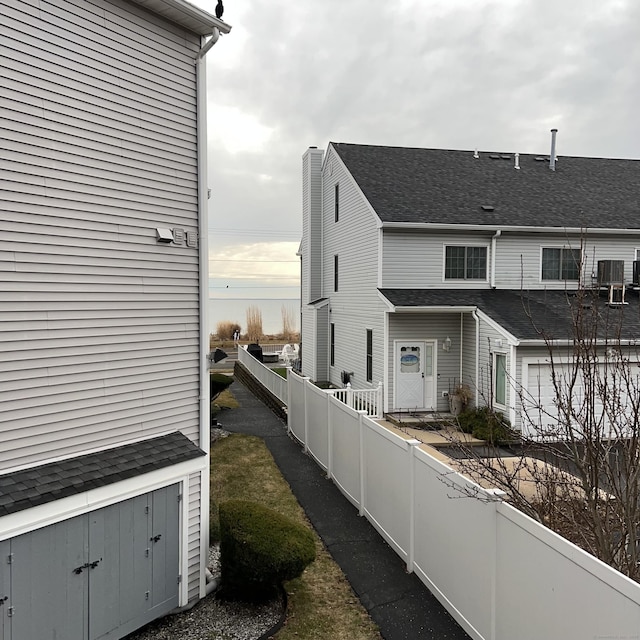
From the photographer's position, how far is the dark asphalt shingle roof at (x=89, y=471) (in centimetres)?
428

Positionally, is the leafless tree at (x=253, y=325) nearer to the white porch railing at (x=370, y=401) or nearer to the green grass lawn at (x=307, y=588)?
the white porch railing at (x=370, y=401)

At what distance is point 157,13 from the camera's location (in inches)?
227

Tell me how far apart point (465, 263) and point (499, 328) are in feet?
10.9

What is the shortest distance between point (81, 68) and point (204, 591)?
19.2 feet

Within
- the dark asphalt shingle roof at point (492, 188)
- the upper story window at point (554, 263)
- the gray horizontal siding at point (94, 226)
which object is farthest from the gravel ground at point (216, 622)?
the upper story window at point (554, 263)

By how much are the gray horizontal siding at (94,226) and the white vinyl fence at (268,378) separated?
26.8 ft

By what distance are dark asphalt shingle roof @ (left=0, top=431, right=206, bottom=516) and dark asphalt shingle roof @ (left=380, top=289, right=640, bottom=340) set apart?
9546 mm

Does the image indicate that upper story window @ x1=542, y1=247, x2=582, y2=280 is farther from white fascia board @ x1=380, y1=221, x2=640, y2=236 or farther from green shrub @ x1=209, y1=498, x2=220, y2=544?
green shrub @ x1=209, y1=498, x2=220, y2=544

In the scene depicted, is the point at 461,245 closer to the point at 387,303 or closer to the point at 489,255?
the point at 489,255

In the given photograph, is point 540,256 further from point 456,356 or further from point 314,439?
point 314,439

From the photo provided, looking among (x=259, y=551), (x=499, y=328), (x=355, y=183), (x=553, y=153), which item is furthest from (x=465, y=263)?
(x=259, y=551)

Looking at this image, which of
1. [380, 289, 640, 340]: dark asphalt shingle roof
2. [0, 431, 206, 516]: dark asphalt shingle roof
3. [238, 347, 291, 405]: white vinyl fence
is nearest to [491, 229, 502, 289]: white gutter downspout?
[380, 289, 640, 340]: dark asphalt shingle roof

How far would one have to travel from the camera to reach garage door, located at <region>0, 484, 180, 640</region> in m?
4.18

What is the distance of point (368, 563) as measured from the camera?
6855 millimetres
